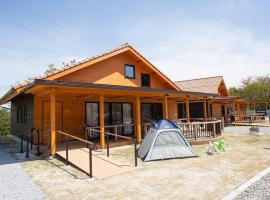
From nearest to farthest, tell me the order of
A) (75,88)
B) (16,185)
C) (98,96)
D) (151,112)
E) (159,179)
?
(16,185) → (159,179) → (75,88) → (98,96) → (151,112)

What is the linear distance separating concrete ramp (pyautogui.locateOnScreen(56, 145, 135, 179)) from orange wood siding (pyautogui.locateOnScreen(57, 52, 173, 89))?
450 centimetres

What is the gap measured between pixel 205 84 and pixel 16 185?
26.6 m

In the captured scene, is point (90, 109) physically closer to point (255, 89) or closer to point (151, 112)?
point (151, 112)

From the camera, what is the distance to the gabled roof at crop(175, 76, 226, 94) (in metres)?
28.0

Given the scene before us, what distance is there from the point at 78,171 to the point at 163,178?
2850mm

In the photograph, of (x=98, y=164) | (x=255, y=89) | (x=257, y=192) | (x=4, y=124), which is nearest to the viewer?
(x=257, y=192)

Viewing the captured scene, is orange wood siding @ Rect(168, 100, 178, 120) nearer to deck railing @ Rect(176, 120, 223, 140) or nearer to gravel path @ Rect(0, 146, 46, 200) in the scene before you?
deck railing @ Rect(176, 120, 223, 140)

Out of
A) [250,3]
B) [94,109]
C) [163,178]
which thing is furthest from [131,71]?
[163,178]

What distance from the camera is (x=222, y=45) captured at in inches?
624

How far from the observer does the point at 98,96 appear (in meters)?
13.8

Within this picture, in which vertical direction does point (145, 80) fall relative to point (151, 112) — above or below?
above

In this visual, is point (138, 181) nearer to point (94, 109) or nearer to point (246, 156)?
point (246, 156)

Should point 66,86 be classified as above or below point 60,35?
below

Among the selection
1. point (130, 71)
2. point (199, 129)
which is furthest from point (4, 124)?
point (199, 129)
